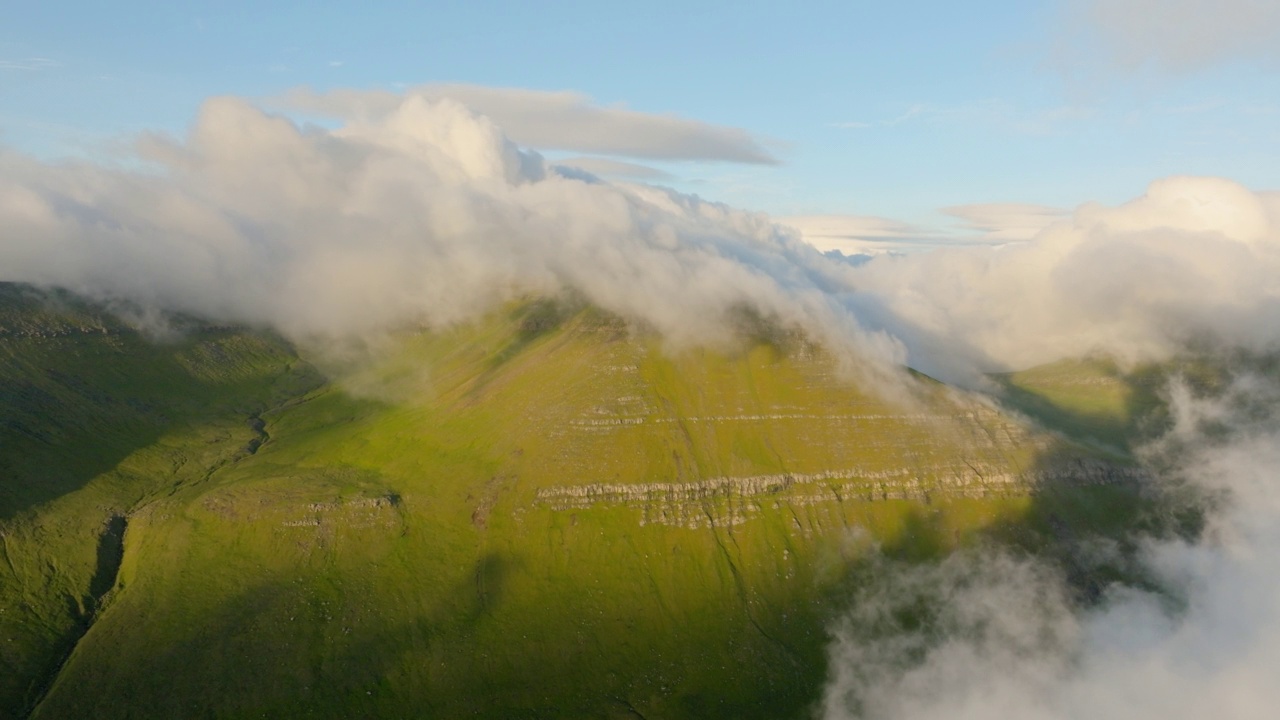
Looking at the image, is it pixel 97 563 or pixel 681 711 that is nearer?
pixel 681 711

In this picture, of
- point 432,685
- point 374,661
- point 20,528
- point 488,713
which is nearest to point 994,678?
point 488,713

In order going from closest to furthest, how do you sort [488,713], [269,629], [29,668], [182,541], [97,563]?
[29,668] < [488,713] < [269,629] < [97,563] < [182,541]

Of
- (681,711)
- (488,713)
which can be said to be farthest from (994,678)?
(488,713)

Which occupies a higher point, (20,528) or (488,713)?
(20,528)

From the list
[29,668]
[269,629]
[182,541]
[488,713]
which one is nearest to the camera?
[29,668]

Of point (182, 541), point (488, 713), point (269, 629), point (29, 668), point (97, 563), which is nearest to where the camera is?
point (29, 668)

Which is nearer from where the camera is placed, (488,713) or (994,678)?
(488,713)

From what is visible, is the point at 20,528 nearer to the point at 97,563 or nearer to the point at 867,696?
the point at 97,563

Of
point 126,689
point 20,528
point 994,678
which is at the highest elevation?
point 20,528

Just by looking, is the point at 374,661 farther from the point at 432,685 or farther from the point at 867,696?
the point at 867,696
